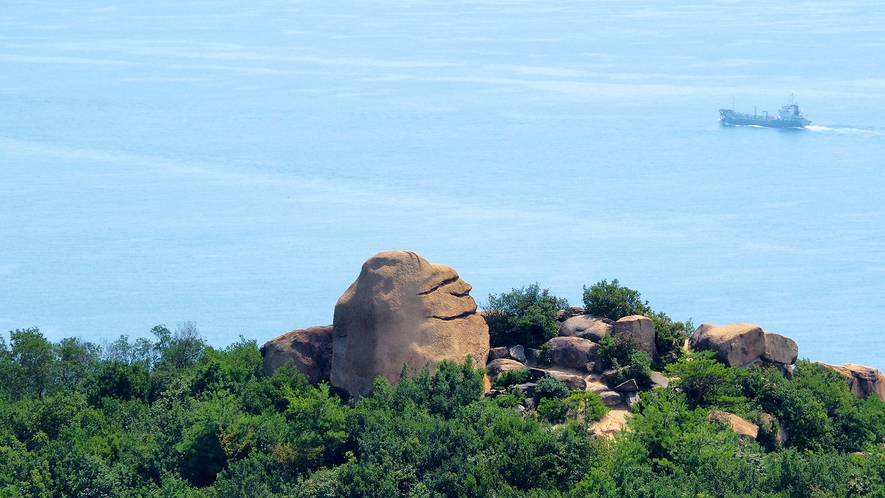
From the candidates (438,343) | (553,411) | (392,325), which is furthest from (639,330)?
(392,325)

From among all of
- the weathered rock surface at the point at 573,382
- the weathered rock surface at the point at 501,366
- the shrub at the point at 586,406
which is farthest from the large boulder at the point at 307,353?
the shrub at the point at 586,406

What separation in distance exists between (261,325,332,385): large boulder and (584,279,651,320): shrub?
9.16 m

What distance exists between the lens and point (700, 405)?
43.1 metres

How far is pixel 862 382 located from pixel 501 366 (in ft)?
43.0

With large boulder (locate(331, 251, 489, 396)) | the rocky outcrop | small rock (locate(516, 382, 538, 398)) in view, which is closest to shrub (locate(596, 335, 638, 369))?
the rocky outcrop

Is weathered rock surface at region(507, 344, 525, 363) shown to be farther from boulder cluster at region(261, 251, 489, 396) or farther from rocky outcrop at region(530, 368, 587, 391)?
rocky outcrop at region(530, 368, 587, 391)

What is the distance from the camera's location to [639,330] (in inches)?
1804

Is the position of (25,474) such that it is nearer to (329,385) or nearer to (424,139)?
(329,385)

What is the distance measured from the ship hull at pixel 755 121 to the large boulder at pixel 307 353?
121 m

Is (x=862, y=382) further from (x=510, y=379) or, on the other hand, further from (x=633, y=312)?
(x=510, y=379)

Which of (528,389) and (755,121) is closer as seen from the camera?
(528,389)

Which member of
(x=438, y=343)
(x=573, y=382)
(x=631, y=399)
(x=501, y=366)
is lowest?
(x=631, y=399)

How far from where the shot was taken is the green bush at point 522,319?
47.1 m

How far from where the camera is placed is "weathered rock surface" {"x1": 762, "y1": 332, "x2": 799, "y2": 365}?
4647cm
